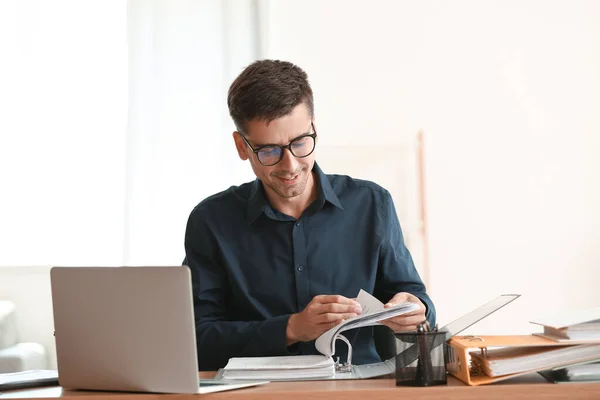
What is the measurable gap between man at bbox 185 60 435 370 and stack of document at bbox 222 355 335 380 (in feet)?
0.85

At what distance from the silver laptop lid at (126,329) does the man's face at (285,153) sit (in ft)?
1.90

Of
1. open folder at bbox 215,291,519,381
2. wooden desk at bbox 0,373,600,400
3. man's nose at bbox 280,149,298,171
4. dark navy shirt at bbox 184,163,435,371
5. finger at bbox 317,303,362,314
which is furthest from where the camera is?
dark navy shirt at bbox 184,163,435,371

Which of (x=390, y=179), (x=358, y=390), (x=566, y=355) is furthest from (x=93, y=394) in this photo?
(x=390, y=179)

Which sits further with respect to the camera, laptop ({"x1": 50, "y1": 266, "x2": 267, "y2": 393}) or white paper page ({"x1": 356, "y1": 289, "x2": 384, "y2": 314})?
white paper page ({"x1": 356, "y1": 289, "x2": 384, "y2": 314})

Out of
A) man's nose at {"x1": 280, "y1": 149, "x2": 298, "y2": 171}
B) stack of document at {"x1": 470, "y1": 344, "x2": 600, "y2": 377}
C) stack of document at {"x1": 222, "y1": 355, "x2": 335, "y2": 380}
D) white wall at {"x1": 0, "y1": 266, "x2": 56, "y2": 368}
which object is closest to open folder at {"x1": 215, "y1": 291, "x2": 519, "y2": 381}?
stack of document at {"x1": 222, "y1": 355, "x2": 335, "y2": 380}

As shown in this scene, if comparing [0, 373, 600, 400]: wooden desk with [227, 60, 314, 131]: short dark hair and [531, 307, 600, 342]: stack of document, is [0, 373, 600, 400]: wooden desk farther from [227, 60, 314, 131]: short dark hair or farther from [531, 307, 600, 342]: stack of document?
[227, 60, 314, 131]: short dark hair

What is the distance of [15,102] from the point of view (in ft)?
12.3

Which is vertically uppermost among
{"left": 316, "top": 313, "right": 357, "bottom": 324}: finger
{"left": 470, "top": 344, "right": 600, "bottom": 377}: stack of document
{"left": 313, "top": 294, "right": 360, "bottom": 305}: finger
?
{"left": 313, "top": 294, "right": 360, "bottom": 305}: finger

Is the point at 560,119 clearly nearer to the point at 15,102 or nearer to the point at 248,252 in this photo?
the point at 248,252

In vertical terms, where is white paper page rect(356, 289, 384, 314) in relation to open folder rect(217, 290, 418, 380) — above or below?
above

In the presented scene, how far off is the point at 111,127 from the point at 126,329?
8.20 feet

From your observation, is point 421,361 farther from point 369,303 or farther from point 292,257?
point 292,257

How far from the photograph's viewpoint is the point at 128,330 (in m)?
1.40

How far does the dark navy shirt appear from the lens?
200 cm
